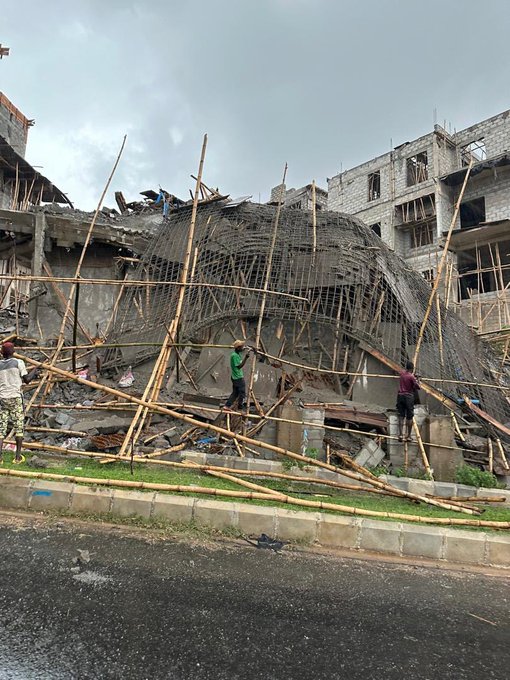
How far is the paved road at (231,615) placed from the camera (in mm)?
2256

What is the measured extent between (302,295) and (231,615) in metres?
9.62

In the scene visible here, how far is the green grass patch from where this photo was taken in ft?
18.0

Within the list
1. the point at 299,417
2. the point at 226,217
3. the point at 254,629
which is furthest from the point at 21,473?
the point at 226,217

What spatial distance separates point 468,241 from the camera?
22.9m

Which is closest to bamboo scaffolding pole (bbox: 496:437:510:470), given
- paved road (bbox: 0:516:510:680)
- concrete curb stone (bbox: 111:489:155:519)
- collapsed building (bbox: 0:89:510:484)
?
collapsed building (bbox: 0:89:510:484)

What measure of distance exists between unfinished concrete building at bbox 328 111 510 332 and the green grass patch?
1716 centimetres

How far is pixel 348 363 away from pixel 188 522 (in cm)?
813

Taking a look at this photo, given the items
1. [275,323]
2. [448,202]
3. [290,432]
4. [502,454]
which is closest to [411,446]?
[502,454]

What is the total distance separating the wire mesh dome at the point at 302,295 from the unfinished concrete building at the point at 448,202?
36.3 feet

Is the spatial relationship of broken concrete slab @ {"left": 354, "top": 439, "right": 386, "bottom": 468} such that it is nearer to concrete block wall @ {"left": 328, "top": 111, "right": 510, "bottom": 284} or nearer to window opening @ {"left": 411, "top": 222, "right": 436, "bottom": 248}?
concrete block wall @ {"left": 328, "top": 111, "right": 510, "bottom": 284}

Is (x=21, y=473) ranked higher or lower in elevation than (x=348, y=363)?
lower

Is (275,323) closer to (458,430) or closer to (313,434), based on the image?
(313,434)

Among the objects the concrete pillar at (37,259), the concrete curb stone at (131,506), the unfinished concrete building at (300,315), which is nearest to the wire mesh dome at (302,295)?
the unfinished concrete building at (300,315)

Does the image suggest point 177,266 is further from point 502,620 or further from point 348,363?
point 502,620
